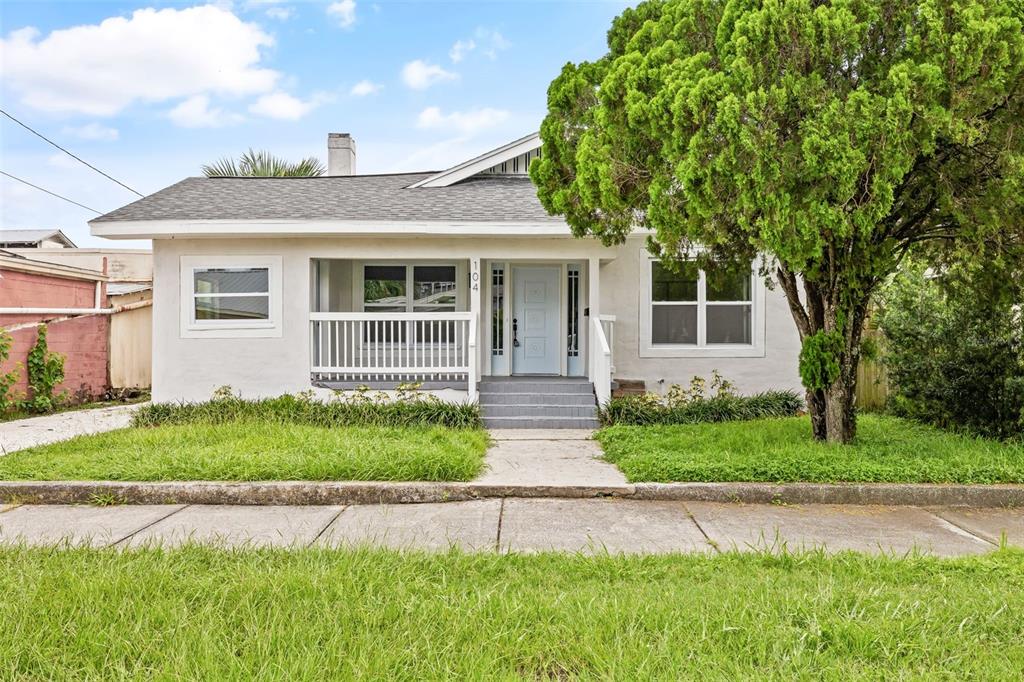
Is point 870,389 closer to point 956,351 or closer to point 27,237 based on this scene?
point 956,351

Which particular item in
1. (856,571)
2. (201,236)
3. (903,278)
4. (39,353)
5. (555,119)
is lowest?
(856,571)

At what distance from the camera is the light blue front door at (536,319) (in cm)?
1065

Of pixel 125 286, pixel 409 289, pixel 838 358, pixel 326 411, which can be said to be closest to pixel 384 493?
pixel 326 411

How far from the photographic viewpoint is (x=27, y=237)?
24016mm

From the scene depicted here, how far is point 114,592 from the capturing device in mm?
2932

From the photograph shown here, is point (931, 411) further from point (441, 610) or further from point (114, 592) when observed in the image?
point (114, 592)

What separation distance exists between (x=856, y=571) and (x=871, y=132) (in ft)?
11.0

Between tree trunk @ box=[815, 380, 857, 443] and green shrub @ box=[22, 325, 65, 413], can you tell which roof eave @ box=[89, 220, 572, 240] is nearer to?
green shrub @ box=[22, 325, 65, 413]

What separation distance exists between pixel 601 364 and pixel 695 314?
2.25 metres

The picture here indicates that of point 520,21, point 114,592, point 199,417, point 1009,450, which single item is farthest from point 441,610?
point 520,21

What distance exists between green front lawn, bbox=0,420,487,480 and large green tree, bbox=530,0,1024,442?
2.96 m

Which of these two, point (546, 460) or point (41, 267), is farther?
point (41, 267)

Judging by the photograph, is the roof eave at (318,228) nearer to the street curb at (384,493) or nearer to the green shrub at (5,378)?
the green shrub at (5,378)

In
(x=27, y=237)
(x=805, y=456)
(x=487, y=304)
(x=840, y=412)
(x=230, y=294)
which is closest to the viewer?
(x=805, y=456)
